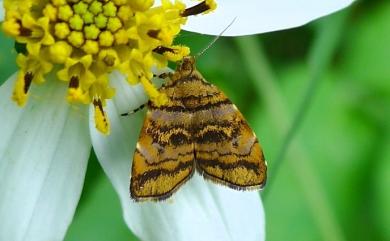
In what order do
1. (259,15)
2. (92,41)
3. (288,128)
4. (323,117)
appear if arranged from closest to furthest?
1. (92,41)
2. (259,15)
3. (288,128)
4. (323,117)

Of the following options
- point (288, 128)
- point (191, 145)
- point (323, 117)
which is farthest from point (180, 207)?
point (323, 117)

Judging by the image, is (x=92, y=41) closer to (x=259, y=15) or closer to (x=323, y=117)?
(x=259, y=15)

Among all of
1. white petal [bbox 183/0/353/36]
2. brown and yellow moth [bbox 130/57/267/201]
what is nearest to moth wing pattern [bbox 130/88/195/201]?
brown and yellow moth [bbox 130/57/267/201]

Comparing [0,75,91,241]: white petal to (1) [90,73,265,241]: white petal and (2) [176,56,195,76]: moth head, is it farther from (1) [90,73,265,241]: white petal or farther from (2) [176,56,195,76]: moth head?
(2) [176,56,195,76]: moth head

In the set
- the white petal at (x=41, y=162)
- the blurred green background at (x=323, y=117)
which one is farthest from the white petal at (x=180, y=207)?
the blurred green background at (x=323, y=117)

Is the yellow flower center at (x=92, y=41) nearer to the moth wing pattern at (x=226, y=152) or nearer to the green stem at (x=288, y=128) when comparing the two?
the moth wing pattern at (x=226, y=152)

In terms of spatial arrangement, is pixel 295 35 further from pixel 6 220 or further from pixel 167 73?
pixel 6 220
